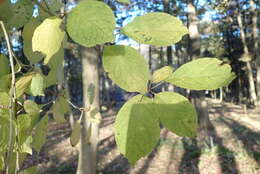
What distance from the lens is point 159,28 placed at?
300mm

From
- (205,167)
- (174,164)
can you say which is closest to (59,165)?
(174,164)

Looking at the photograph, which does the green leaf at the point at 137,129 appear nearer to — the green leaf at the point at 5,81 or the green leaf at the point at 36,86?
the green leaf at the point at 36,86

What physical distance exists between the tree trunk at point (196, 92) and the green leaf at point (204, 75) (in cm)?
682

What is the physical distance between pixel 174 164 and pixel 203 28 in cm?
1993

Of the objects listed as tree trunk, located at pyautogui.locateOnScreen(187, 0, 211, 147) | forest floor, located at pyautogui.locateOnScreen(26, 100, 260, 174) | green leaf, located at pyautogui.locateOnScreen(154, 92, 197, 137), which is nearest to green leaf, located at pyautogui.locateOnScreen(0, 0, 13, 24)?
green leaf, located at pyautogui.locateOnScreen(154, 92, 197, 137)

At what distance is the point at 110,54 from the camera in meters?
0.30

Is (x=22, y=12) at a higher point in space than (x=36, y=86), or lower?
higher

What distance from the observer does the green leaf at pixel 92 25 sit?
26cm

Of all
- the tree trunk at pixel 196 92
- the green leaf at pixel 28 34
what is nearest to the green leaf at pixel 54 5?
the green leaf at pixel 28 34

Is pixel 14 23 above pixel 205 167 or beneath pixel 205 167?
above

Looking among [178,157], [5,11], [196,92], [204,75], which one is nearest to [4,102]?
[5,11]

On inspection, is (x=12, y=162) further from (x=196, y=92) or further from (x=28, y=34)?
(x=196, y=92)

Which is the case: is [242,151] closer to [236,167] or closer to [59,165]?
[236,167]

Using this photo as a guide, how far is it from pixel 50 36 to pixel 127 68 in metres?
0.10
